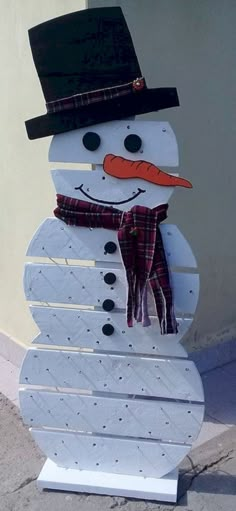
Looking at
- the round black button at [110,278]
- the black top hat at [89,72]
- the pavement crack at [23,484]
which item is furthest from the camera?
the pavement crack at [23,484]

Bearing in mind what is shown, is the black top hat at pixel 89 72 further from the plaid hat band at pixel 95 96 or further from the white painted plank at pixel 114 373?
the white painted plank at pixel 114 373

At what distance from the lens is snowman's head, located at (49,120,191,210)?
8.16 ft

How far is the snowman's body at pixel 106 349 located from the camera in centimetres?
255

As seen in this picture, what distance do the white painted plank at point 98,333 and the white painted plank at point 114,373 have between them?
0.04 metres

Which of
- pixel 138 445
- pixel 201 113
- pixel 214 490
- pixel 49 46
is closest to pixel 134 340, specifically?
pixel 138 445

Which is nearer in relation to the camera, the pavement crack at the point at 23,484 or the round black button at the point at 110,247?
the round black button at the point at 110,247

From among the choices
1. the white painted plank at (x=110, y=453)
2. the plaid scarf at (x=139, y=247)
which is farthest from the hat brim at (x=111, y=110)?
the white painted plank at (x=110, y=453)

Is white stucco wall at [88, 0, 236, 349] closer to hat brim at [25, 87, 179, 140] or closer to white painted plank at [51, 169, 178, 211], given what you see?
hat brim at [25, 87, 179, 140]

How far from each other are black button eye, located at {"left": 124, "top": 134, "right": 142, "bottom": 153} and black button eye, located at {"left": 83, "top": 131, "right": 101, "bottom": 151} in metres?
0.11

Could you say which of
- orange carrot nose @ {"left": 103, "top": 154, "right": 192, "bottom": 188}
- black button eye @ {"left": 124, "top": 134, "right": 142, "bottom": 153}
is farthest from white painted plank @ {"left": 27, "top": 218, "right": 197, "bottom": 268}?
black button eye @ {"left": 124, "top": 134, "right": 142, "bottom": 153}

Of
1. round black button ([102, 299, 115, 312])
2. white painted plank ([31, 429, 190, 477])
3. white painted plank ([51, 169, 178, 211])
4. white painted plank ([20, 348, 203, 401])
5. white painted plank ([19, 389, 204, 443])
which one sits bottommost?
white painted plank ([31, 429, 190, 477])

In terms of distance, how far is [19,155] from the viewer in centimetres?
363

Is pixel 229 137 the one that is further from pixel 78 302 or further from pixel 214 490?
pixel 214 490

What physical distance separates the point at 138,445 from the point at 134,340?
1.53ft
